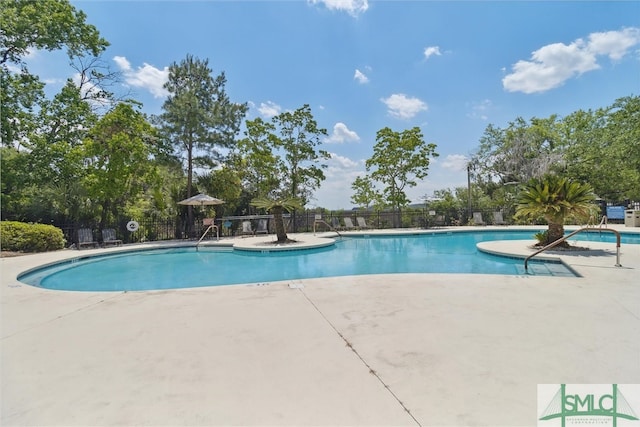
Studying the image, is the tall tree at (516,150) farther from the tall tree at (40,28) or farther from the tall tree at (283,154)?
the tall tree at (40,28)

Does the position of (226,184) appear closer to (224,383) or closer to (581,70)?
(224,383)

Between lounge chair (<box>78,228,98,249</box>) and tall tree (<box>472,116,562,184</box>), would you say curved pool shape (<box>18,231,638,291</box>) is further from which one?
tall tree (<box>472,116,562,184</box>)

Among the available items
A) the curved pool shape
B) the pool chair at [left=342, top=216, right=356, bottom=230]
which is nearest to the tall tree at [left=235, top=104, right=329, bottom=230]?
the pool chair at [left=342, top=216, right=356, bottom=230]

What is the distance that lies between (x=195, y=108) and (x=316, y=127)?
6585mm

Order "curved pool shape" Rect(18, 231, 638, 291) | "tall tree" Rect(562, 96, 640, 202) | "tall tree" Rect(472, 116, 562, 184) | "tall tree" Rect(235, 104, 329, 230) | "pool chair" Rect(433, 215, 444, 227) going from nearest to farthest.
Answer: "curved pool shape" Rect(18, 231, 638, 291)
"tall tree" Rect(235, 104, 329, 230)
"tall tree" Rect(562, 96, 640, 202)
"pool chair" Rect(433, 215, 444, 227)
"tall tree" Rect(472, 116, 562, 184)

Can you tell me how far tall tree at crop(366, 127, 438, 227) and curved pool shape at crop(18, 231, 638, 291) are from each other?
647 cm

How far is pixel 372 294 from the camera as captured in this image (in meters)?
4.55

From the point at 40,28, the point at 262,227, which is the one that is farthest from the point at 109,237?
the point at 40,28

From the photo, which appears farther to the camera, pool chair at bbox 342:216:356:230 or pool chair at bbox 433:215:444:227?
pool chair at bbox 433:215:444:227

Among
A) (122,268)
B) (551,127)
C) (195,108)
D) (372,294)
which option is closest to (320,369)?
(372,294)

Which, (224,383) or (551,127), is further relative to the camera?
(551,127)

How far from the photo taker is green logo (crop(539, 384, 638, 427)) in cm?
184

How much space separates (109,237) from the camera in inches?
526

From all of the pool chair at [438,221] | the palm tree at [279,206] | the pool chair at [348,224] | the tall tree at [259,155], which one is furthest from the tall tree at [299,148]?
the pool chair at [438,221]
